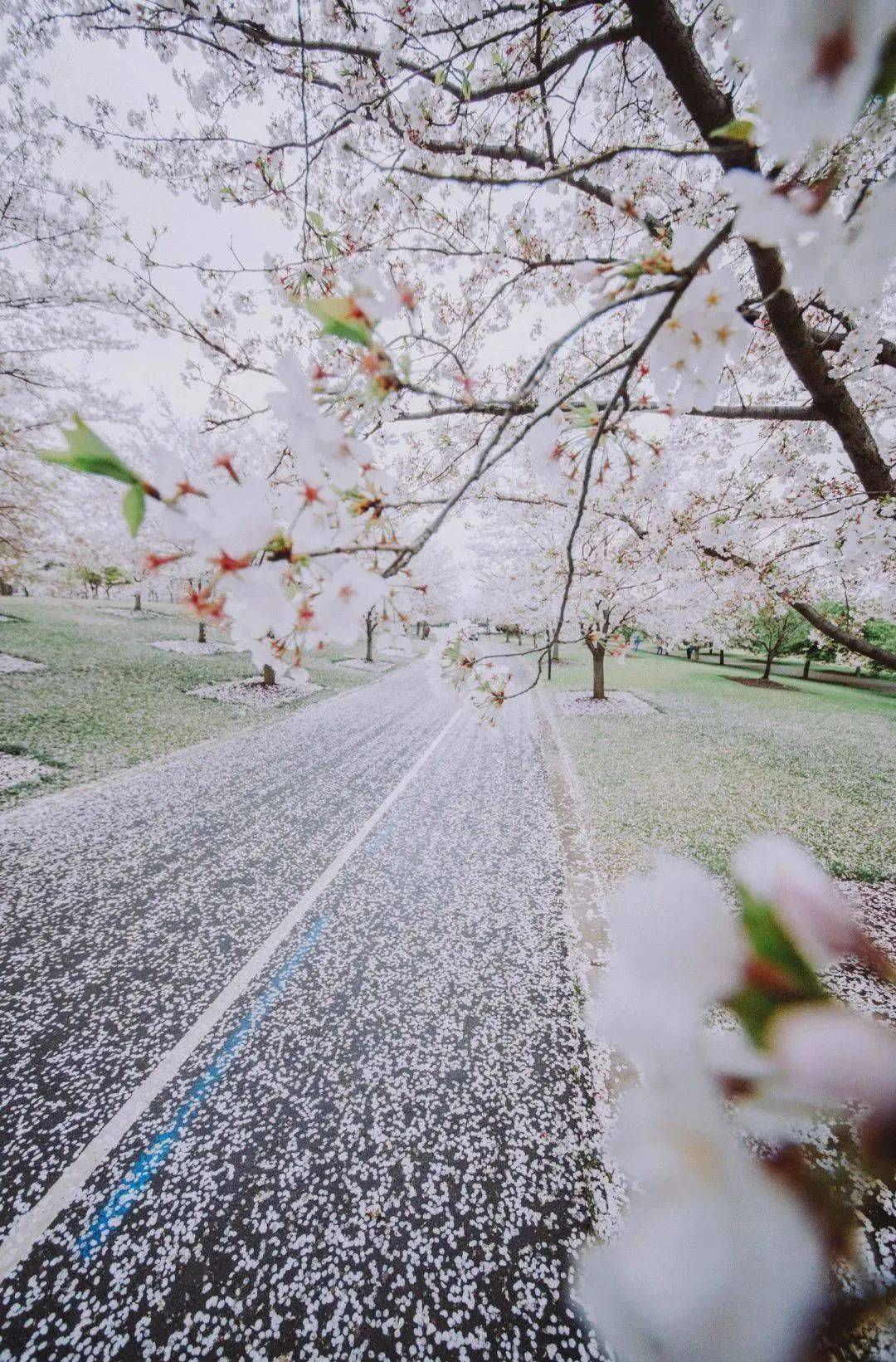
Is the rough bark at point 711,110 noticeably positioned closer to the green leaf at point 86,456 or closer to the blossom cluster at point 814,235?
the blossom cluster at point 814,235

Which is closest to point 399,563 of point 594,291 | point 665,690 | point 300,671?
point 300,671

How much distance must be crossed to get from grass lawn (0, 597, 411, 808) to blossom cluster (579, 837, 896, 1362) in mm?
6878

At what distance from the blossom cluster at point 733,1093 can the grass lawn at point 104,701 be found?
6.88 m

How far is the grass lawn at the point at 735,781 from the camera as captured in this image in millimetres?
5277

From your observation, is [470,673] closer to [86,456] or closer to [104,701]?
[86,456]

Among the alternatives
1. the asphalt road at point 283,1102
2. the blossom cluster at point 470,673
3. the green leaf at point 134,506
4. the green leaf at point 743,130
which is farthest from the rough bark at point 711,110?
the asphalt road at point 283,1102

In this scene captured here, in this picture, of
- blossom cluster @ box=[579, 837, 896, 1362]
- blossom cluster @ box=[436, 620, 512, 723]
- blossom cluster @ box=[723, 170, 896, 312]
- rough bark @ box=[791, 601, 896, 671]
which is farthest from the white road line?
rough bark @ box=[791, 601, 896, 671]

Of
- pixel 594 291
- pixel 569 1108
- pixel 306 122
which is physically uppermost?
pixel 306 122

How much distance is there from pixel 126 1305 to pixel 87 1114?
792 mm

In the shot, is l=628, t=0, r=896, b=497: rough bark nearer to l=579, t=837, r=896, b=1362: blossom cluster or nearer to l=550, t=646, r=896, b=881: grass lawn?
l=579, t=837, r=896, b=1362: blossom cluster

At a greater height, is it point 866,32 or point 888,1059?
point 866,32

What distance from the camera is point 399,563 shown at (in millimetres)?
1253

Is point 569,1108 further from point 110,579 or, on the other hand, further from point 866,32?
point 110,579

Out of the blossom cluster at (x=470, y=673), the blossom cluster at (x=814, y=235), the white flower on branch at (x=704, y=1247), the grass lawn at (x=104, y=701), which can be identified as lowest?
the grass lawn at (x=104, y=701)
